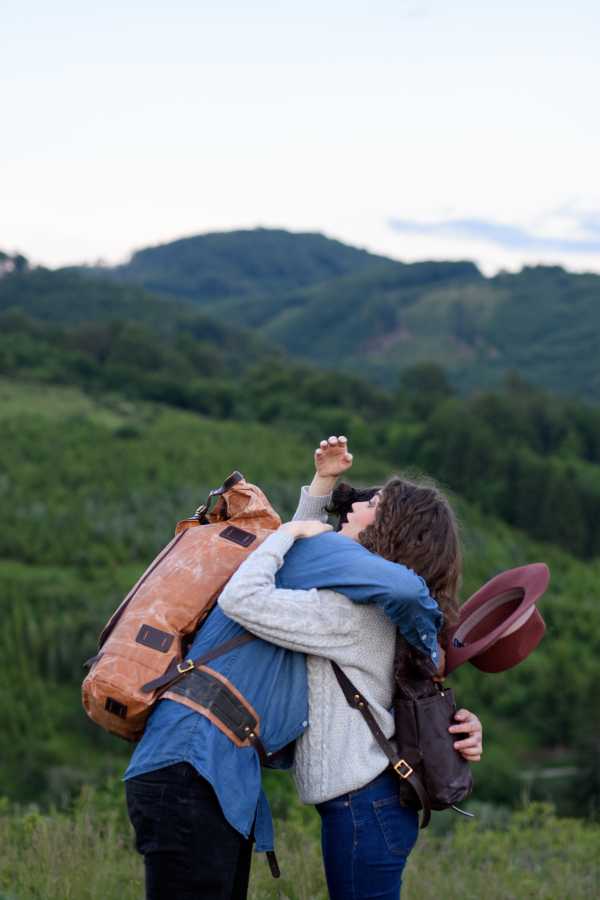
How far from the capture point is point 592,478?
181ft

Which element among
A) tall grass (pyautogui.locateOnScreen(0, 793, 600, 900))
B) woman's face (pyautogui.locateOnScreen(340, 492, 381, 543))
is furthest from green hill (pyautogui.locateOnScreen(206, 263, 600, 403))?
woman's face (pyautogui.locateOnScreen(340, 492, 381, 543))

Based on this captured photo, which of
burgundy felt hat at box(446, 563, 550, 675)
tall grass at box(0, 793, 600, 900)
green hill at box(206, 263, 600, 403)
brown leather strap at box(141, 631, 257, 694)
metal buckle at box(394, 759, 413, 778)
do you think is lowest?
tall grass at box(0, 793, 600, 900)

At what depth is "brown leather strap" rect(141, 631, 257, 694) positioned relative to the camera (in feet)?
5.49

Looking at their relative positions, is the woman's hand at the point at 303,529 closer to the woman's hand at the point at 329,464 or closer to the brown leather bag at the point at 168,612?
the brown leather bag at the point at 168,612

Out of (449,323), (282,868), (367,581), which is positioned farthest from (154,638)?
(449,323)

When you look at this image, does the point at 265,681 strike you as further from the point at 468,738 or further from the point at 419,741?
the point at 468,738

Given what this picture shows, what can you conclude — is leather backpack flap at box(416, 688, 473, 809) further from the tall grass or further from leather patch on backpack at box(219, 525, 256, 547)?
the tall grass

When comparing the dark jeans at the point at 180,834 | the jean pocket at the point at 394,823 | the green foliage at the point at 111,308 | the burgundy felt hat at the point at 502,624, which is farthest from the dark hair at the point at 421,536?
the green foliage at the point at 111,308

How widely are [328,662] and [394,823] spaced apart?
403 millimetres

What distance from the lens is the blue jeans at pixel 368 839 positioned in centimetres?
181

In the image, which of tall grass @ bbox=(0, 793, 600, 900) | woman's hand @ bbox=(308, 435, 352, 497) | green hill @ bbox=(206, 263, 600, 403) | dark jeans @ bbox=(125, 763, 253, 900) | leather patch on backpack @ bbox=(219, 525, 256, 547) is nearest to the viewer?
dark jeans @ bbox=(125, 763, 253, 900)

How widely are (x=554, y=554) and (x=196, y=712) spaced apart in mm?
50073

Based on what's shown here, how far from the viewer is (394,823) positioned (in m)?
1.83

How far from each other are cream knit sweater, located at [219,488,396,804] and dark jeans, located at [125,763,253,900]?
0.25 m
